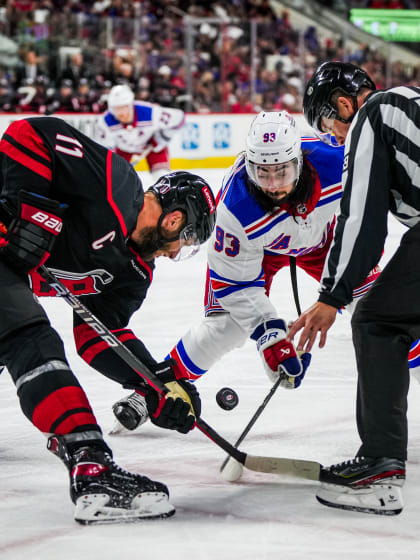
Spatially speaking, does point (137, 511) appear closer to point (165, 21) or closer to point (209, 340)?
point (209, 340)

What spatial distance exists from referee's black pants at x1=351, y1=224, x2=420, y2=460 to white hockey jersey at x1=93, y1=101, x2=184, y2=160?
6033 mm

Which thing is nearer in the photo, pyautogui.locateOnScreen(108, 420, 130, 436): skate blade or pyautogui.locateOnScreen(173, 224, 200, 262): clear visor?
pyautogui.locateOnScreen(173, 224, 200, 262): clear visor

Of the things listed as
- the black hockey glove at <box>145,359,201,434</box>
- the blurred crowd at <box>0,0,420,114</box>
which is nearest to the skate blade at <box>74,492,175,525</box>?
the black hockey glove at <box>145,359,201,434</box>

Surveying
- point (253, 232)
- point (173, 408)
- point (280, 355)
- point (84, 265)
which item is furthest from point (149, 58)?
point (173, 408)

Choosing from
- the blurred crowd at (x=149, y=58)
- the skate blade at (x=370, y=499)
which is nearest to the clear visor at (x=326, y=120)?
the skate blade at (x=370, y=499)

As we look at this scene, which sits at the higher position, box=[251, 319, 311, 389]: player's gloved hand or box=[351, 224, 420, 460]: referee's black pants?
box=[351, 224, 420, 460]: referee's black pants

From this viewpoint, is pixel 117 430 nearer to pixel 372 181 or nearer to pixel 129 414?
pixel 129 414

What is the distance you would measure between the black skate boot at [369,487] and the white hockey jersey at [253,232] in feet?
1.97

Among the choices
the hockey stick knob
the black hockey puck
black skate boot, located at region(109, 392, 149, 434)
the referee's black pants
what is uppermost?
the referee's black pants

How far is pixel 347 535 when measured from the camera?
1765 mm

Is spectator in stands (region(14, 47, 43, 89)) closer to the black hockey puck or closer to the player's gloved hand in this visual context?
the player's gloved hand

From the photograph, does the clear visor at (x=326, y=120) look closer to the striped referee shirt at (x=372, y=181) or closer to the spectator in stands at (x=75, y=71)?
the striped referee shirt at (x=372, y=181)

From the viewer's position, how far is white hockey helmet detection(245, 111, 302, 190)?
2.31 meters

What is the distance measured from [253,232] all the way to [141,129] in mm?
5491
